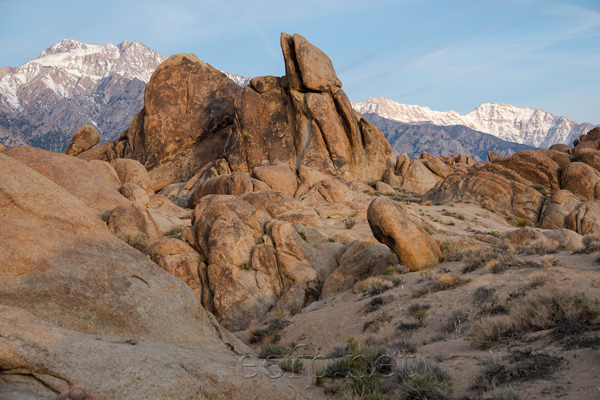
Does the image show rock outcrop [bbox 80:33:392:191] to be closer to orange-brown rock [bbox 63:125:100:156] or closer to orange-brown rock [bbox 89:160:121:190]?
orange-brown rock [bbox 63:125:100:156]

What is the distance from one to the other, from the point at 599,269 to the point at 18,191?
1431 cm

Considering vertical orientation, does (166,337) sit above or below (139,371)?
below

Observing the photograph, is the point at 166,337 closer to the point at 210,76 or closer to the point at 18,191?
the point at 18,191

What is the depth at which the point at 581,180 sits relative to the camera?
3781 centimetres

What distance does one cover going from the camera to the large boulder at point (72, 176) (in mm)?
22453

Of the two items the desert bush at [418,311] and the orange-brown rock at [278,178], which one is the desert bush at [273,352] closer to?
the desert bush at [418,311]

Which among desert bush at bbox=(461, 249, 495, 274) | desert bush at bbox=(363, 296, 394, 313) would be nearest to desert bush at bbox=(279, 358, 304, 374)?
desert bush at bbox=(363, 296, 394, 313)

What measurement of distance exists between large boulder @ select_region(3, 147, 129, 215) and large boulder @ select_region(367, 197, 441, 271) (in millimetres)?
14918

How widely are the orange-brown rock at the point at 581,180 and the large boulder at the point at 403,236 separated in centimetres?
2795

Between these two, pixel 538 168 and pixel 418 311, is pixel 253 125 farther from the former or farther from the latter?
pixel 418 311

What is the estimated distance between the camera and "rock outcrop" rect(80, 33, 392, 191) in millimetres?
51062

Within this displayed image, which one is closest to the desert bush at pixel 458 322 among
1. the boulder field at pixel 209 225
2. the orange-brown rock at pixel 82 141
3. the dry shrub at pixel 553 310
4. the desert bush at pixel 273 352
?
the dry shrub at pixel 553 310

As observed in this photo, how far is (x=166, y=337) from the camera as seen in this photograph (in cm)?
712

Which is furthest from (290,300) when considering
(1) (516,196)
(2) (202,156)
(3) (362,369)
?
(2) (202,156)
